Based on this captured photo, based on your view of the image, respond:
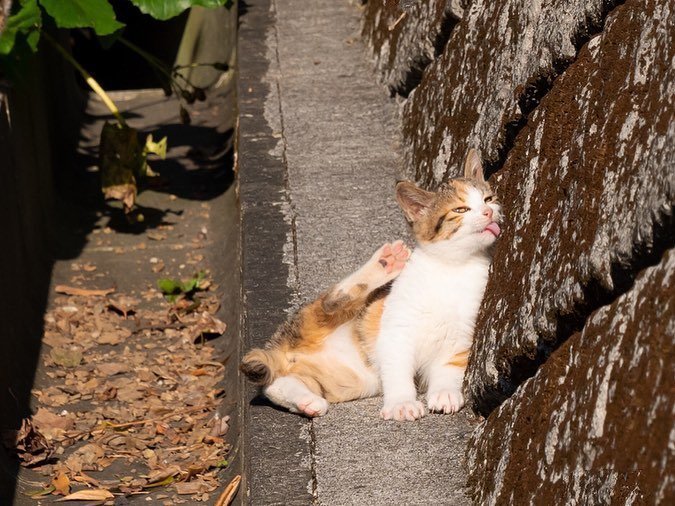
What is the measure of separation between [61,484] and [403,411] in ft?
5.26

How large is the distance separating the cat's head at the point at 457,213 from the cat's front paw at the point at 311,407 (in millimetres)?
706

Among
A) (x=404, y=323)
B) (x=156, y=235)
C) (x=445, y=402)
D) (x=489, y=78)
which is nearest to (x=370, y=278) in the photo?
(x=404, y=323)

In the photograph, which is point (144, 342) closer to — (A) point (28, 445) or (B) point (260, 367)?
(A) point (28, 445)

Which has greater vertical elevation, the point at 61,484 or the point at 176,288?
the point at 61,484

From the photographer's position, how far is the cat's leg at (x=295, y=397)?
3.19 m

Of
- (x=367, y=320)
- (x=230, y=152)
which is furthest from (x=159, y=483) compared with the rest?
(x=230, y=152)

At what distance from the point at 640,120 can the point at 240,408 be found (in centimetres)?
229

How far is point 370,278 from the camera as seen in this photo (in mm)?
3588

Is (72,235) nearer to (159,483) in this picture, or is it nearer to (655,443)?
(159,483)

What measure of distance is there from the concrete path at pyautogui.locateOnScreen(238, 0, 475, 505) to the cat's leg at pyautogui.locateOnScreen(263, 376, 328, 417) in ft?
0.12

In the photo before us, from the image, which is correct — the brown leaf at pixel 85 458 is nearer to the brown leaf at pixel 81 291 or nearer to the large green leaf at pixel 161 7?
the brown leaf at pixel 81 291

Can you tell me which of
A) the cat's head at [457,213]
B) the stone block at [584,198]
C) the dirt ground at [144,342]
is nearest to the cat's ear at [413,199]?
the cat's head at [457,213]

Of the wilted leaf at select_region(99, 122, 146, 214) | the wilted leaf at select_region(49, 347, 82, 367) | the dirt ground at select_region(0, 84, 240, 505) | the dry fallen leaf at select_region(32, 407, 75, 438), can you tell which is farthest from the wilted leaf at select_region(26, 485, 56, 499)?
the wilted leaf at select_region(99, 122, 146, 214)

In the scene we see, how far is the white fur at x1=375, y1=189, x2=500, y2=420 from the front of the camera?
→ 3.27 m
